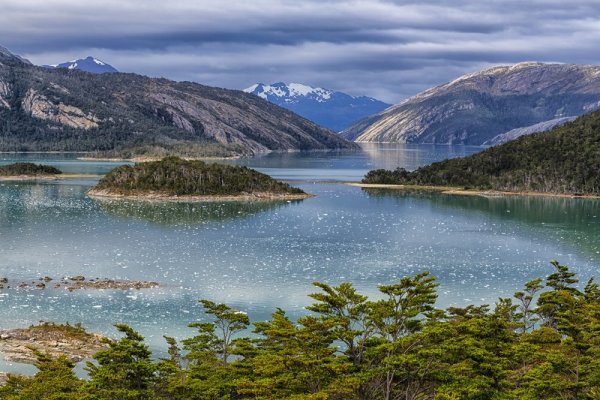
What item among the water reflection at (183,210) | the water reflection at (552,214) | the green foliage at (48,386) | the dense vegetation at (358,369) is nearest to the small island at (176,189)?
the water reflection at (183,210)

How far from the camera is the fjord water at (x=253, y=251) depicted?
236 ft

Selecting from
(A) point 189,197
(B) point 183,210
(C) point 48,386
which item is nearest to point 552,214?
(B) point 183,210

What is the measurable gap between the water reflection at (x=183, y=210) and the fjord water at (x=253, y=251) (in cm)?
39

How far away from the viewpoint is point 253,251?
105 metres

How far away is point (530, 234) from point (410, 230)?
2096 cm

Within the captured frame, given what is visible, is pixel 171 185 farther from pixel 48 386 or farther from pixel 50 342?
pixel 48 386

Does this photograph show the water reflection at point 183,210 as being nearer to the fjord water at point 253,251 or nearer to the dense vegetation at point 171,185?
the fjord water at point 253,251

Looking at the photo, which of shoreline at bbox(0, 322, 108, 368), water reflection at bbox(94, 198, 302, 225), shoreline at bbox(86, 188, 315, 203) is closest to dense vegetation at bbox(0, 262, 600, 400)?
shoreline at bbox(0, 322, 108, 368)

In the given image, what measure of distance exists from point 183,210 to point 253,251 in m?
62.8

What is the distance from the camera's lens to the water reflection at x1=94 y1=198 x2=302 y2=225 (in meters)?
148

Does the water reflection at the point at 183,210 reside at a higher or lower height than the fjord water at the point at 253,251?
higher

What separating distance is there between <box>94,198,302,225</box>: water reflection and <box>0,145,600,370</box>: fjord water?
1.28 feet

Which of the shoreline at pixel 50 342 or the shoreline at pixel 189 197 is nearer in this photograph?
the shoreline at pixel 50 342

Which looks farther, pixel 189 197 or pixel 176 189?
pixel 176 189
